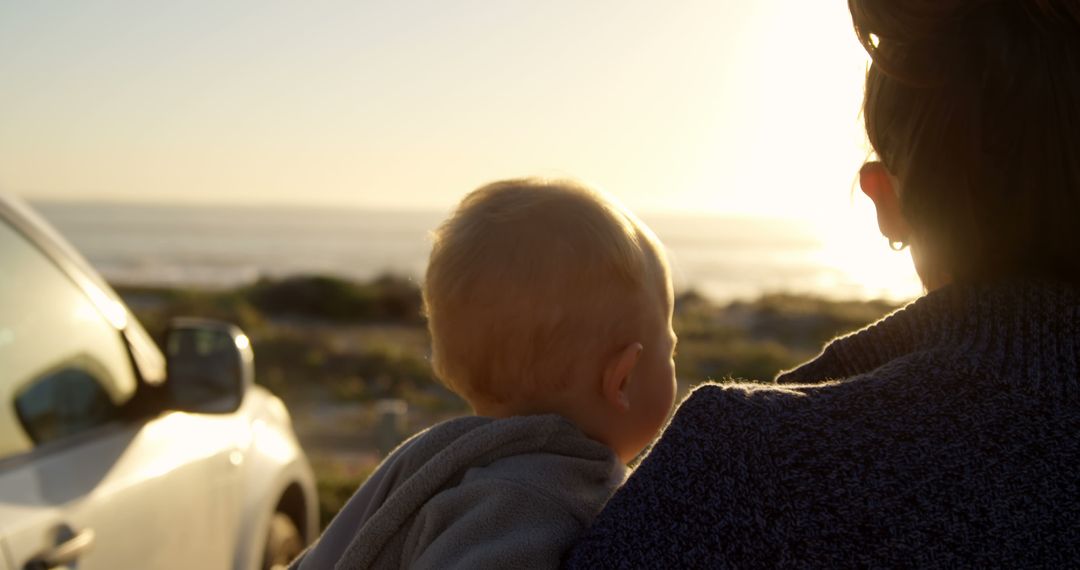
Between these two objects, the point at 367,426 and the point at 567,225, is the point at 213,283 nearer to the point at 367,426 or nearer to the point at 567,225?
the point at 367,426

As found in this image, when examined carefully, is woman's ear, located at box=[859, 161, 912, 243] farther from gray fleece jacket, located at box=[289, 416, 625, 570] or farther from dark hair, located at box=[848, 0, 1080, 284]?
gray fleece jacket, located at box=[289, 416, 625, 570]

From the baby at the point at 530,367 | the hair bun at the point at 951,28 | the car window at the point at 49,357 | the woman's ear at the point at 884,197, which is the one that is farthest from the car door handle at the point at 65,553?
the hair bun at the point at 951,28

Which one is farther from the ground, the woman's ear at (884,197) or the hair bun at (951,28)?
the hair bun at (951,28)

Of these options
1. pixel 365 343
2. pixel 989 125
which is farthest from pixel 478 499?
pixel 365 343

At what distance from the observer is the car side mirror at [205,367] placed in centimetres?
337

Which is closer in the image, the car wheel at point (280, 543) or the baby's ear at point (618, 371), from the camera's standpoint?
the baby's ear at point (618, 371)

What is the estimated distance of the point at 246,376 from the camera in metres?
3.62

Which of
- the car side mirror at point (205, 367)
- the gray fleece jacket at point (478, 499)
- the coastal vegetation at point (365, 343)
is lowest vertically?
the coastal vegetation at point (365, 343)

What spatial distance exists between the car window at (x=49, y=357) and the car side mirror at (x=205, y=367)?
13 cm

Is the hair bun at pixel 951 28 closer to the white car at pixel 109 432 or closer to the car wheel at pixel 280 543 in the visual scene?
the white car at pixel 109 432

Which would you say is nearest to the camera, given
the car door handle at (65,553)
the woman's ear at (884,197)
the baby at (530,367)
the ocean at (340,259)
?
the woman's ear at (884,197)

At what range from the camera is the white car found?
8.50ft

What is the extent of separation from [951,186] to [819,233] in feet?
419

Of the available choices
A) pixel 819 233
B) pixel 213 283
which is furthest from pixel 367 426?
pixel 819 233
